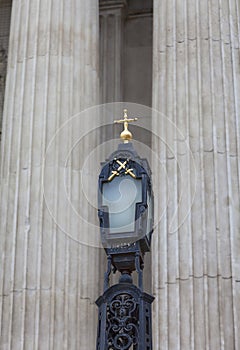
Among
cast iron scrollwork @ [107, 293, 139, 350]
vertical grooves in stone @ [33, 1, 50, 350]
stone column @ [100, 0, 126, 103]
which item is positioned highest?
stone column @ [100, 0, 126, 103]

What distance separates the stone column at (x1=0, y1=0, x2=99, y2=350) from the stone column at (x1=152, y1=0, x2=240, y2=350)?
4.36ft

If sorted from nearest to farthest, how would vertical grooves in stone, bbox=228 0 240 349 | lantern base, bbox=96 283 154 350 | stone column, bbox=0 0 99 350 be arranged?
lantern base, bbox=96 283 154 350 → vertical grooves in stone, bbox=228 0 240 349 → stone column, bbox=0 0 99 350

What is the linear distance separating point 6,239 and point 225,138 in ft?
12.9

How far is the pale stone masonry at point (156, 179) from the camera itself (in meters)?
13.5

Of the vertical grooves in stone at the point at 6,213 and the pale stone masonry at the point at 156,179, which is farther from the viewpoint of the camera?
the vertical grooves in stone at the point at 6,213

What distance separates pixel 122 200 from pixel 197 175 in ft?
19.5

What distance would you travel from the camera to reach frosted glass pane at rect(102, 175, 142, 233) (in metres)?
8.20

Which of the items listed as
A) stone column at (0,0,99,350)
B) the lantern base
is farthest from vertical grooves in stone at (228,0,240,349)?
the lantern base

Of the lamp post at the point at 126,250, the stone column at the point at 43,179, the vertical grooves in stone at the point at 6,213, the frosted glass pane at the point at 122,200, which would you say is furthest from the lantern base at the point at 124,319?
the vertical grooves in stone at the point at 6,213

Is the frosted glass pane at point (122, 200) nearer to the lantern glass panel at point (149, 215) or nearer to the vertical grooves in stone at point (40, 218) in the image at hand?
the lantern glass panel at point (149, 215)

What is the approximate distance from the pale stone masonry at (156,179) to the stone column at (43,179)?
0.06ft

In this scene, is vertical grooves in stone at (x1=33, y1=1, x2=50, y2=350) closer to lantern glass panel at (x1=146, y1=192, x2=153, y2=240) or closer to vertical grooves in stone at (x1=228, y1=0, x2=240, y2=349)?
vertical grooves in stone at (x1=228, y1=0, x2=240, y2=349)

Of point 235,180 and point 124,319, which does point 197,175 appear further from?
point 124,319

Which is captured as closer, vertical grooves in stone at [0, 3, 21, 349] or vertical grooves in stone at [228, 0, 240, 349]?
vertical grooves in stone at [228, 0, 240, 349]
